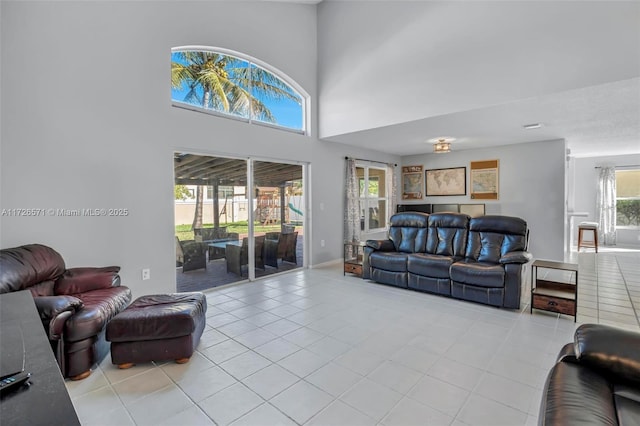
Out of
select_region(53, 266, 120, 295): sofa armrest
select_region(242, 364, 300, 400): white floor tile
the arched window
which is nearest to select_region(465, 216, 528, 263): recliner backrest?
select_region(242, 364, 300, 400): white floor tile

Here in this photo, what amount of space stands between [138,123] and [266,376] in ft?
10.7

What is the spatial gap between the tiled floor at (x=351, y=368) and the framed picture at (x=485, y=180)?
3.09 m

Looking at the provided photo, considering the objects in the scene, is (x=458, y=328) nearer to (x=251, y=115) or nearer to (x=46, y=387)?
(x=46, y=387)

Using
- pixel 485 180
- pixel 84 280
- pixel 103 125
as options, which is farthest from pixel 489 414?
pixel 485 180

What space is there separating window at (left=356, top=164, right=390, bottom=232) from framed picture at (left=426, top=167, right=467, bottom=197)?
1.10m

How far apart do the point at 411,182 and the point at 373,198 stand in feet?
4.38

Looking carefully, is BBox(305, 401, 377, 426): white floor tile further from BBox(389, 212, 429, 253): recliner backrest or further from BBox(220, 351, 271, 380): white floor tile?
BBox(389, 212, 429, 253): recliner backrest

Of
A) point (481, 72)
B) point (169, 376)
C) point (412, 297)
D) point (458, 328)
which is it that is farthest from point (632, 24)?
point (169, 376)

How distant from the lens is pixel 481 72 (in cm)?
381

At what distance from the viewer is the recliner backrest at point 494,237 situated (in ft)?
13.4

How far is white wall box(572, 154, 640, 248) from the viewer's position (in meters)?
8.25

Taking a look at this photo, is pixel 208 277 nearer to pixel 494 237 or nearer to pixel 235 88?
pixel 235 88

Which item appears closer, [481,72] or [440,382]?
[440,382]

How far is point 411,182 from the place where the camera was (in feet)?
26.2
